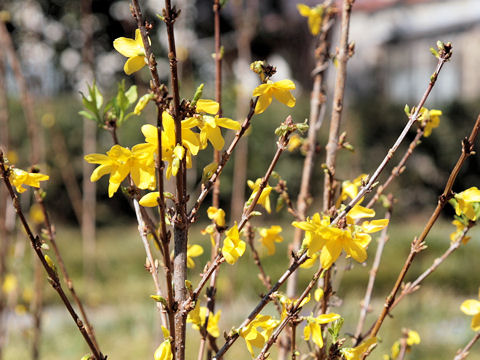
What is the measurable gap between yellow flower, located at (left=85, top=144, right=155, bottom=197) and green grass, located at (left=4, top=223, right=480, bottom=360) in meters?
1.19

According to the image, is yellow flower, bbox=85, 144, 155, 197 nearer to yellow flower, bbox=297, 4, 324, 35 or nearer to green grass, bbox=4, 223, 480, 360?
yellow flower, bbox=297, 4, 324, 35

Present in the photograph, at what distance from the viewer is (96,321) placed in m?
4.07

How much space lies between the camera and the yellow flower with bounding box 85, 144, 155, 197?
764 millimetres

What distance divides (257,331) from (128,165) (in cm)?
33

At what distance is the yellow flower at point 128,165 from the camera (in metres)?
0.76

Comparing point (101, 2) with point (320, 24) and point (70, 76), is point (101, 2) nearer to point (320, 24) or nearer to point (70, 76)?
point (70, 76)

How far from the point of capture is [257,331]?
84 cm

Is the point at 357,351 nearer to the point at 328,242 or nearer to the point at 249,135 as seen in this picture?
the point at 328,242

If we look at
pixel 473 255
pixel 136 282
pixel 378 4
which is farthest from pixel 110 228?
pixel 378 4

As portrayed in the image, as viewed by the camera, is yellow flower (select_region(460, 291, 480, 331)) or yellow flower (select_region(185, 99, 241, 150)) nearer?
yellow flower (select_region(185, 99, 241, 150))

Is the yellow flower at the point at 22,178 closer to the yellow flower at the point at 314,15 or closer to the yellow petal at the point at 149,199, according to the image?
the yellow petal at the point at 149,199

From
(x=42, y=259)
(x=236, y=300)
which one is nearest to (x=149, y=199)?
(x=42, y=259)

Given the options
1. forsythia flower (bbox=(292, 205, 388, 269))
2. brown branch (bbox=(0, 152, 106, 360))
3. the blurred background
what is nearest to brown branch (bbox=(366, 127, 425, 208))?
the blurred background

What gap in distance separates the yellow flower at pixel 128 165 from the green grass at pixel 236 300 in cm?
119
